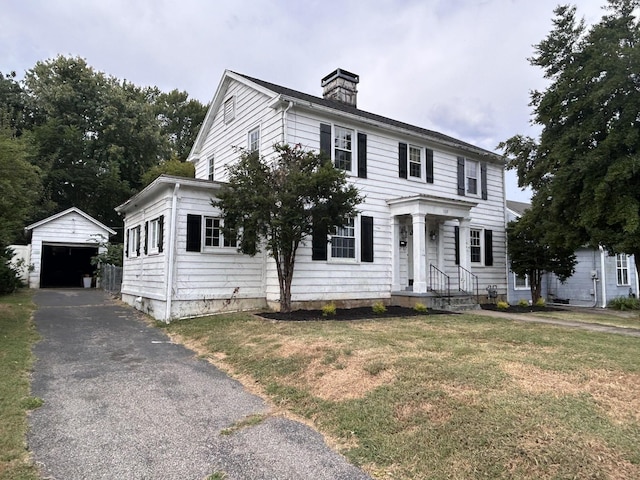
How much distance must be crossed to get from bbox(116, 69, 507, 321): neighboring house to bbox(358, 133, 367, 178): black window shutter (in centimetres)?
3

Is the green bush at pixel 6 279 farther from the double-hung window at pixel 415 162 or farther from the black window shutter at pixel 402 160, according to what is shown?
the double-hung window at pixel 415 162

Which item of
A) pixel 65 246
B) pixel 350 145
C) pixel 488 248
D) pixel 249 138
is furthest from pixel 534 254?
pixel 65 246

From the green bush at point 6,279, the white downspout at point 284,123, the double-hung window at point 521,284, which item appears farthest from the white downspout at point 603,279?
the green bush at point 6,279

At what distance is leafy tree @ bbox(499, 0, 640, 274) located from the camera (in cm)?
1088

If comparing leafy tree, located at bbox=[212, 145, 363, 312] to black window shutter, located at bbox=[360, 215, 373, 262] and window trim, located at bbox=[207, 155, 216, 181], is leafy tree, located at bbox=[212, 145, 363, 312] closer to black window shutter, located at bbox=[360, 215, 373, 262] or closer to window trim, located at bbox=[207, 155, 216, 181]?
black window shutter, located at bbox=[360, 215, 373, 262]

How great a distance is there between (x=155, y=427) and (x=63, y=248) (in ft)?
91.2

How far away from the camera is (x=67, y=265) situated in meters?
Answer: 28.0

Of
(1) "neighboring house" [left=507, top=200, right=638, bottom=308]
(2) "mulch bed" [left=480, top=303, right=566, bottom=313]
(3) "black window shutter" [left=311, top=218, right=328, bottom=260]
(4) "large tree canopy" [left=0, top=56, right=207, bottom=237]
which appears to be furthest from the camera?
(4) "large tree canopy" [left=0, top=56, right=207, bottom=237]

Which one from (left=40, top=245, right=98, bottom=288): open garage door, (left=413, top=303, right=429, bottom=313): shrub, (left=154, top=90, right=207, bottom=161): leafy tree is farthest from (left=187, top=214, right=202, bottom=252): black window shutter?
(left=154, top=90, right=207, bottom=161): leafy tree

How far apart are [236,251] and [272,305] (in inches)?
70.8

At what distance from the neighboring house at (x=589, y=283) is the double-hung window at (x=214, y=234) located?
13.0 meters

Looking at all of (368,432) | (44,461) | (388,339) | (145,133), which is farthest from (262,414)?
(145,133)

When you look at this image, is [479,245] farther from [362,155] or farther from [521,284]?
[362,155]

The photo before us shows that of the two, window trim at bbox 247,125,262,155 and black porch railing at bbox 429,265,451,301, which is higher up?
window trim at bbox 247,125,262,155
